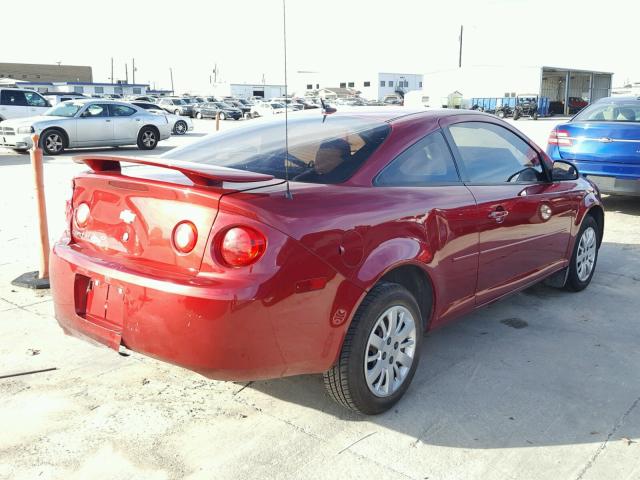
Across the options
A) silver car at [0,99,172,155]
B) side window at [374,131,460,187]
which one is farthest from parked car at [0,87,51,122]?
side window at [374,131,460,187]

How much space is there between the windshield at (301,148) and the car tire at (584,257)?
94.1 inches

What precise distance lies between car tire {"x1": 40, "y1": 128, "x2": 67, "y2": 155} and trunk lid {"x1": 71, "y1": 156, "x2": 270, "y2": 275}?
13.9 m

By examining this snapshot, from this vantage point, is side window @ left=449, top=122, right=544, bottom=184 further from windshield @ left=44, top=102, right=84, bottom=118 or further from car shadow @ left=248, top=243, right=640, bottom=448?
windshield @ left=44, top=102, right=84, bottom=118

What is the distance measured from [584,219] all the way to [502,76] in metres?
60.2

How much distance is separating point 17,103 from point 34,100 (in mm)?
585

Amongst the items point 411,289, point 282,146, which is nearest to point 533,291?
point 411,289

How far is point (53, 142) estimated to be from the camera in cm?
1595

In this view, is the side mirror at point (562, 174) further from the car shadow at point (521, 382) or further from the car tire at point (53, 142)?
the car tire at point (53, 142)

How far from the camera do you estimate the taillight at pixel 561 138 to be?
27.2 feet

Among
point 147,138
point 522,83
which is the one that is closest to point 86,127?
point 147,138

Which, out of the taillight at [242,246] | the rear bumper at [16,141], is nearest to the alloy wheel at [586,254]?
the taillight at [242,246]

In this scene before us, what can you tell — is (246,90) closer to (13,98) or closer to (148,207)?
(13,98)

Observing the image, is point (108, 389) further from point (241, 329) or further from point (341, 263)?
point (341, 263)

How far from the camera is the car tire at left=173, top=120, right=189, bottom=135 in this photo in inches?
985
